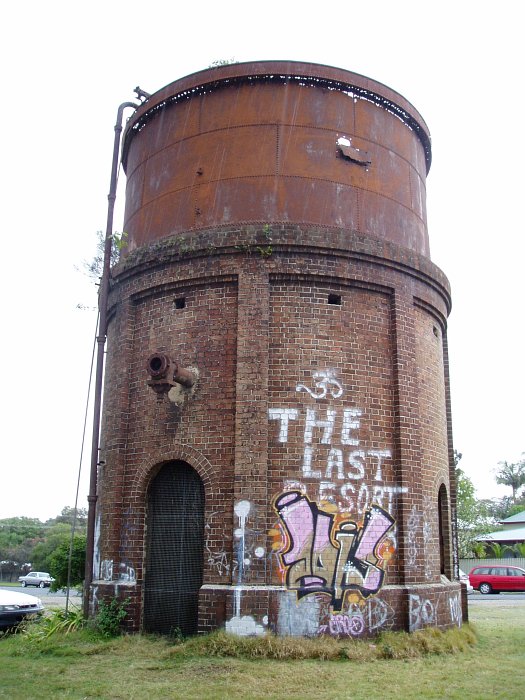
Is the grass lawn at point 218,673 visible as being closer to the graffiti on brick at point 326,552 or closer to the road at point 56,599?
the graffiti on brick at point 326,552

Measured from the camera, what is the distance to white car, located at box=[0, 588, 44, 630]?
12.3 meters

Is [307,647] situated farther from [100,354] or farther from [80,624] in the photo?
[100,354]

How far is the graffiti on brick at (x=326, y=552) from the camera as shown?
33.1 feet

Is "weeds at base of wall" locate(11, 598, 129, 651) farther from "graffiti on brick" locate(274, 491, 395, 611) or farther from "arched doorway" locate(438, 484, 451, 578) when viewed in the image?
"arched doorway" locate(438, 484, 451, 578)

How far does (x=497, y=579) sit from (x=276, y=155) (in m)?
22.4

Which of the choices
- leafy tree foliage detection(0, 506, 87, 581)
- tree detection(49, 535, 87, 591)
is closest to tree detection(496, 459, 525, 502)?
leafy tree foliage detection(0, 506, 87, 581)

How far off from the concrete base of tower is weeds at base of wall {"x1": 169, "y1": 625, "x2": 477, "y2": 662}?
0.16 meters

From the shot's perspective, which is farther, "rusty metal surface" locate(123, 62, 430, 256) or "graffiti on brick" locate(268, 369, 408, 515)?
"rusty metal surface" locate(123, 62, 430, 256)

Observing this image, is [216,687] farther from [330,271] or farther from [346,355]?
[330,271]

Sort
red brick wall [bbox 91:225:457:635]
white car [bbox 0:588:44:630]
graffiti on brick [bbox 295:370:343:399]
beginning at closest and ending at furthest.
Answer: red brick wall [bbox 91:225:457:635], graffiti on brick [bbox 295:370:343:399], white car [bbox 0:588:44:630]

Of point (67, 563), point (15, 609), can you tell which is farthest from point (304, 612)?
point (67, 563)

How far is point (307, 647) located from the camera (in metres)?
9.46

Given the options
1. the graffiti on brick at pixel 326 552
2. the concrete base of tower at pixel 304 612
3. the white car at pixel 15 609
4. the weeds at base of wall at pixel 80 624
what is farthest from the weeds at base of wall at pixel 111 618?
the graffiti on brick at pixel 326 552

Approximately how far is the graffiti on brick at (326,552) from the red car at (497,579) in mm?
20101
